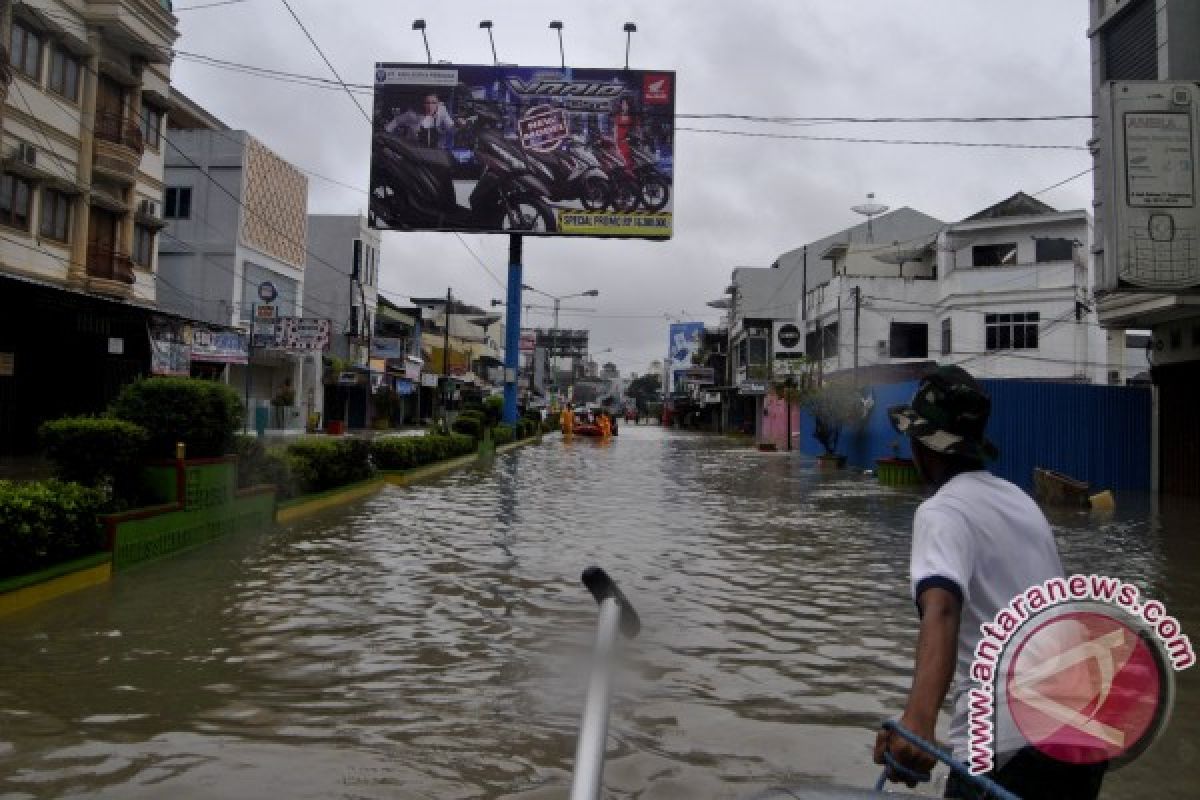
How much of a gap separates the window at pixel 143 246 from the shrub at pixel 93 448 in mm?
17954

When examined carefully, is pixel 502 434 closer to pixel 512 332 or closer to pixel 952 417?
pixel 512 332

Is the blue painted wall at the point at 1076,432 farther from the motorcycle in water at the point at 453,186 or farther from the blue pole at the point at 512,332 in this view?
the blue pole at the point at 512,332

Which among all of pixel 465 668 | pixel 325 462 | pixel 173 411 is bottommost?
pixel 465 668

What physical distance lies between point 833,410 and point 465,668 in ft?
73.3

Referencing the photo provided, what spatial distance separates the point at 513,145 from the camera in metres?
27.0

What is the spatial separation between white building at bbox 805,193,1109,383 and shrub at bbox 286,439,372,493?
73.3 feet

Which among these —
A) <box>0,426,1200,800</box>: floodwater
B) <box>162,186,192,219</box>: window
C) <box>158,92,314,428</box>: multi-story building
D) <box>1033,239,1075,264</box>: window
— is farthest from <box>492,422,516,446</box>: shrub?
<box>1033,239,1075,264</box>: window

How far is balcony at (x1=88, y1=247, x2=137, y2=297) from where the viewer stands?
22266mm

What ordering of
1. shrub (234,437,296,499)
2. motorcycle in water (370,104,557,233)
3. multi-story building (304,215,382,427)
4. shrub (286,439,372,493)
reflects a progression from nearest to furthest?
shrub (234,437,296,499) → shrub (286,439,372,493) → motorcycle in water (370,104,557,233) → multi-story building (304,215,382,427)

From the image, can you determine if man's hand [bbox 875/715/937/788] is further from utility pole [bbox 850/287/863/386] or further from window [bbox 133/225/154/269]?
window [bbox 133/225/154/269]

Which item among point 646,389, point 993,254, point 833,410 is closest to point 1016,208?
point 993,254

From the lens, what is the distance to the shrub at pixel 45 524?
6.52 m

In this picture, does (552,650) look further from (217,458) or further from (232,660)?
(217,458)

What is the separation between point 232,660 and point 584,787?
174 inches
